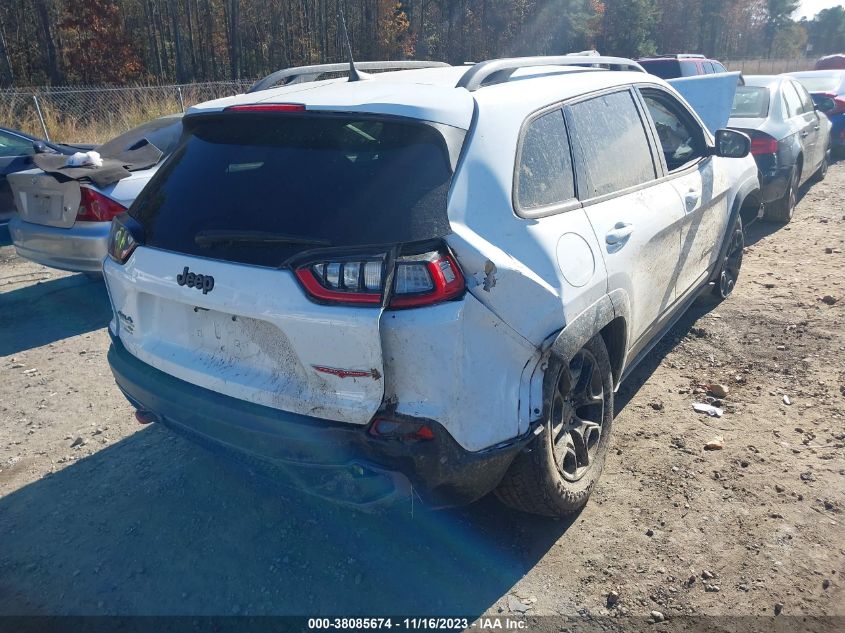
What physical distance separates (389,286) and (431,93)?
0.93 metres

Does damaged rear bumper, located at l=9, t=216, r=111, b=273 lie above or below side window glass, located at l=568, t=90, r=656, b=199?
below

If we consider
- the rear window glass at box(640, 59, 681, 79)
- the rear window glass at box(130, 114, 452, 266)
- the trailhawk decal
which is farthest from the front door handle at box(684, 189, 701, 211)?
the rear window glass at box(640, 59, 681, 79)

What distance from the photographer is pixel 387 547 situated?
3.05 m

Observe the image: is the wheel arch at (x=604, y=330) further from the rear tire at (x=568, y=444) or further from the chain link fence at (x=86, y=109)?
the chain link fence at (x=86, y=109)

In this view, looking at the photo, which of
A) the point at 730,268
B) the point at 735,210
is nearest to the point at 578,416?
the point at 735,210

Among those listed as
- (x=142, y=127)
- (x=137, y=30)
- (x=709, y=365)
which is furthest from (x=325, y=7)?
(x=709, y=365)

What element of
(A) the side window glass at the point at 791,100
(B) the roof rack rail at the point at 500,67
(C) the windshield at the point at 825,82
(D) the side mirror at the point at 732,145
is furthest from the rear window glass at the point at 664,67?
(B) the roof rack rail at the point at 500,67

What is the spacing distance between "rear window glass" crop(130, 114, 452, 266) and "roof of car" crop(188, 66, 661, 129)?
7 centimetres

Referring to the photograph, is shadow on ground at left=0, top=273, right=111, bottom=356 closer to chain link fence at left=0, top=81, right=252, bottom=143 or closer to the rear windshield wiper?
the rear windshield wiper

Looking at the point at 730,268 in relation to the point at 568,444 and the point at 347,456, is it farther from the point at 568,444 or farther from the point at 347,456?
the point at 347,456

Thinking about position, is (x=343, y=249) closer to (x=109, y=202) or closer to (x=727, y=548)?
(x=727, y=548)

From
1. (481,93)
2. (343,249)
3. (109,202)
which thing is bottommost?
(109,202)

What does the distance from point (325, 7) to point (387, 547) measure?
3279 cm

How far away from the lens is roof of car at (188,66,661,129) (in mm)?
2578
